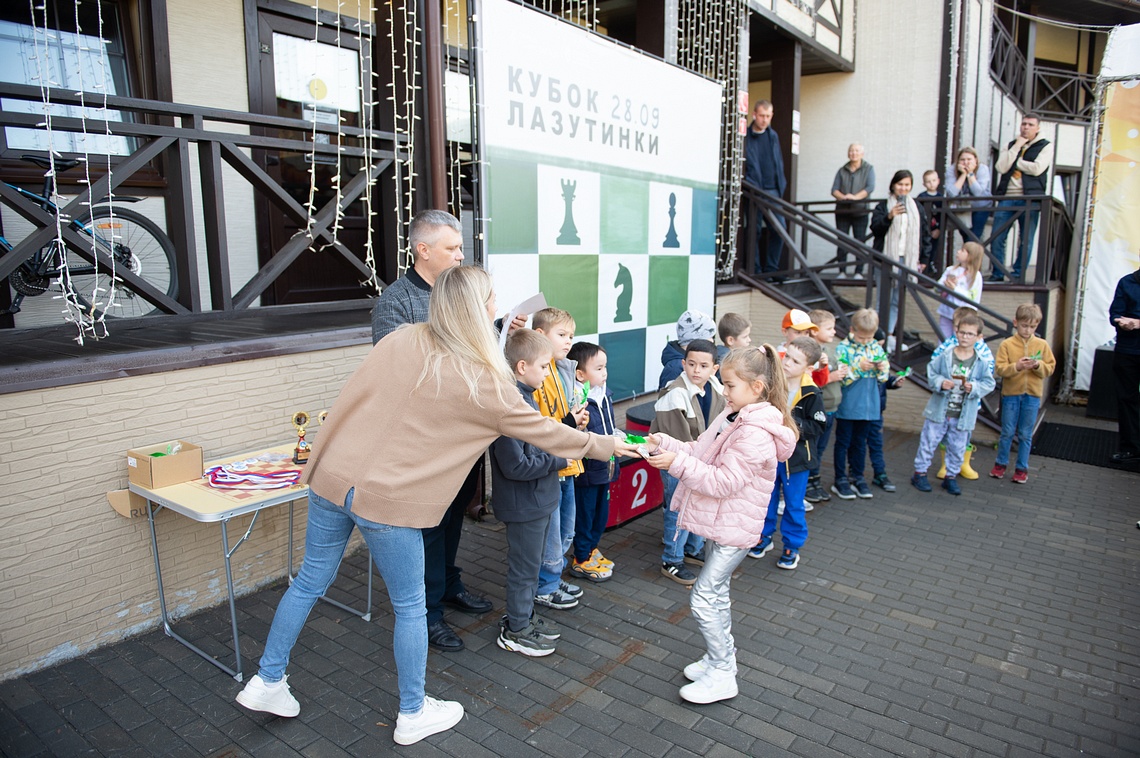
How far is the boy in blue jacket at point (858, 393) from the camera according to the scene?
5.54 m

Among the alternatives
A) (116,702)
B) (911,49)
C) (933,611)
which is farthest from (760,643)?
(911,49)

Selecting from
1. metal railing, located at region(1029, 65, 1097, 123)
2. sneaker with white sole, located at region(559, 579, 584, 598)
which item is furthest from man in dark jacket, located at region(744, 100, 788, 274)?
metal railing, located at region(1029, 65, 1097, 123)

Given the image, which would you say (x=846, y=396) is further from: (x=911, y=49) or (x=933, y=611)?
(x=911, y=49)

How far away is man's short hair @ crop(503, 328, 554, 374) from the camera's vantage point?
3.16 meters

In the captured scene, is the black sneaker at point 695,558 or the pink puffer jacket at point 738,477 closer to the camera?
the pink puffer jacket at point 738,477

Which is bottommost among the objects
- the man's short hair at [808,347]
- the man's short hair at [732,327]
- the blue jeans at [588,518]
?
the blue jeans at [588,518]

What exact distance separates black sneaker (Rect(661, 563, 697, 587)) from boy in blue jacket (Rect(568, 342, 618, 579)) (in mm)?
370

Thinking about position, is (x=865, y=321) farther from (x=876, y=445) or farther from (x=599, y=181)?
→ (x=599, y=181)

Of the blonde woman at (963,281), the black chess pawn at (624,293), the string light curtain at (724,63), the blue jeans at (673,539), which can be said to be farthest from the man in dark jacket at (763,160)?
the blue jeans at (673,539)

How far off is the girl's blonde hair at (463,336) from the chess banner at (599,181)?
1971 millimetres

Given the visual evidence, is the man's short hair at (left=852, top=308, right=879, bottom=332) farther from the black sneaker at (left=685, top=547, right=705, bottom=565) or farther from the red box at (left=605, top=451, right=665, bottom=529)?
the black sneaker at (left=685, top=547, right=705, bottom=565)

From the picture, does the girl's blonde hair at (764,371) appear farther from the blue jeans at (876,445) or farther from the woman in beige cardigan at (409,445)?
the blue jeans at (876,445)

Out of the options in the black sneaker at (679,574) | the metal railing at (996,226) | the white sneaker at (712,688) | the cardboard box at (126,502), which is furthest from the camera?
the metal railing at (996,226)

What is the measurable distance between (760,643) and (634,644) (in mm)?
591
